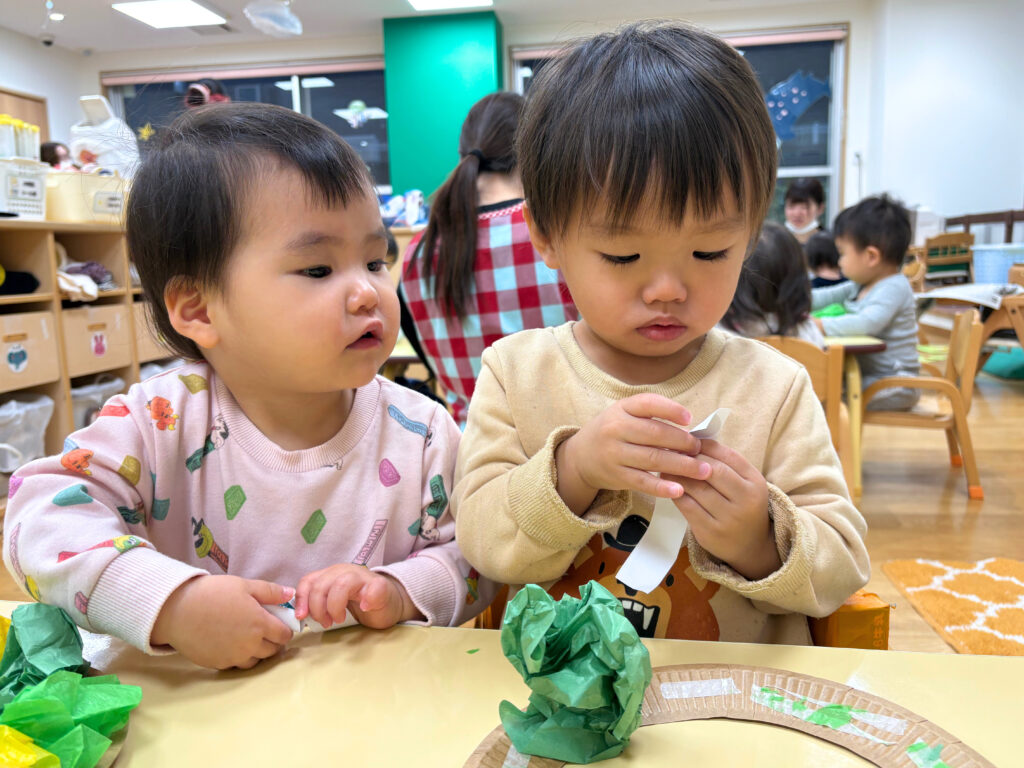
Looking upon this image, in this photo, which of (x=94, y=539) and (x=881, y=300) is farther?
(x=881, y=300)

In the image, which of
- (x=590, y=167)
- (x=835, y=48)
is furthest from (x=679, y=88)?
(x=835, y=48)

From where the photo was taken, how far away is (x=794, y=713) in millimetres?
504

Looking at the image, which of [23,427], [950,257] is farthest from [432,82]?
[23,427]

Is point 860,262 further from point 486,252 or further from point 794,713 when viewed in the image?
point 794,713

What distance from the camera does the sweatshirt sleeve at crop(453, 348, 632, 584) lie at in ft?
2.17

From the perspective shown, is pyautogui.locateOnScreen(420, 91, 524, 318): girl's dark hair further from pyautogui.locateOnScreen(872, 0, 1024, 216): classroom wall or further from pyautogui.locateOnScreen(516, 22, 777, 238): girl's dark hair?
pyautogui.locateOnScreen(872, 0, 1024, 216): classroom wall

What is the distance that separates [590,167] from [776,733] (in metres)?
0.45

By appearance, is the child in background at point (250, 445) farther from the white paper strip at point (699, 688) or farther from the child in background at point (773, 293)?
the child in background at point (773, 293)

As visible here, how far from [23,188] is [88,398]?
93 centimetres

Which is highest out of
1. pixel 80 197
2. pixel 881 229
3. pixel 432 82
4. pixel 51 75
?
pixel 51 75

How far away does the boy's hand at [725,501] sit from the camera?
0.60m

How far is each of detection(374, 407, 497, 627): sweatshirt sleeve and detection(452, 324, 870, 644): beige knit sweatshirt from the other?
1.7 inches

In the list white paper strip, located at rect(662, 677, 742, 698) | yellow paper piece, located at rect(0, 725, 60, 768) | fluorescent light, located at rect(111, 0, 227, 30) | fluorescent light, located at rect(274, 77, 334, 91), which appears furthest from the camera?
fluorescent light, located at rect(274, 77, 334, 91)

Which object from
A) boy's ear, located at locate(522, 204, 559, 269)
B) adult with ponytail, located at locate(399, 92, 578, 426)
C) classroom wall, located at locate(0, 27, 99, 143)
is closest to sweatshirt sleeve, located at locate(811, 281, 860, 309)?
adult with ponytail, located at locate(399, 92, 578, 426)
